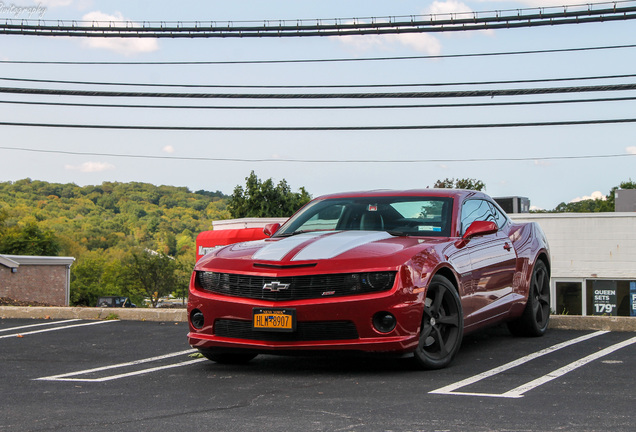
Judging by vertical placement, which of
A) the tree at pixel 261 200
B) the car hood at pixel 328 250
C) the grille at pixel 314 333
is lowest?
the grille at pixel 314 333

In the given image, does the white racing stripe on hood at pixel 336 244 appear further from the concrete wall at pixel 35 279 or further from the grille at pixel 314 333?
the concrete wall at pixel 35 279

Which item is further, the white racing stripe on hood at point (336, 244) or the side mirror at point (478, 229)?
the side mirror at point (478, 229)

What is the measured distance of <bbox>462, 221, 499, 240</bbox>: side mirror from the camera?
7086 mm

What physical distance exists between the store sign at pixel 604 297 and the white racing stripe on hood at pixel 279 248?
2563cm

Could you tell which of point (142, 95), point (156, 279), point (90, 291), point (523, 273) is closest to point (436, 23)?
point (142, 95)

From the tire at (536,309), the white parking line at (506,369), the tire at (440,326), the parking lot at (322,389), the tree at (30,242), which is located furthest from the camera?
the tree at (30,242)

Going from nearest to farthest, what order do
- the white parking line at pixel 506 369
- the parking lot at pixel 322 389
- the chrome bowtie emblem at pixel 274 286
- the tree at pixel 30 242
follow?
the parking lot at pixel 322 389
the white parking line at pixel 506 369
the chrome bowtie emblem at pixel 274 286
the tree at pixel 30 242

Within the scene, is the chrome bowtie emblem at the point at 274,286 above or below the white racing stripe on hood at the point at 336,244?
below

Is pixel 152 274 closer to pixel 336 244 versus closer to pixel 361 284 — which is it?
pixel 336 244

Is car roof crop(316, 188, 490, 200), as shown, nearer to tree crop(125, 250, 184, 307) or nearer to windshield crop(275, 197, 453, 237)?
windshield crop(275, 197, 453, 237)

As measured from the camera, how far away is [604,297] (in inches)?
1198

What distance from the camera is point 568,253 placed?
31.0 metres

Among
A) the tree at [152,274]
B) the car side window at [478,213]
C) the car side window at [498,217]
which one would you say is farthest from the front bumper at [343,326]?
the tree at [152,274]

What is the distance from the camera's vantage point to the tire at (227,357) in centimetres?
693
